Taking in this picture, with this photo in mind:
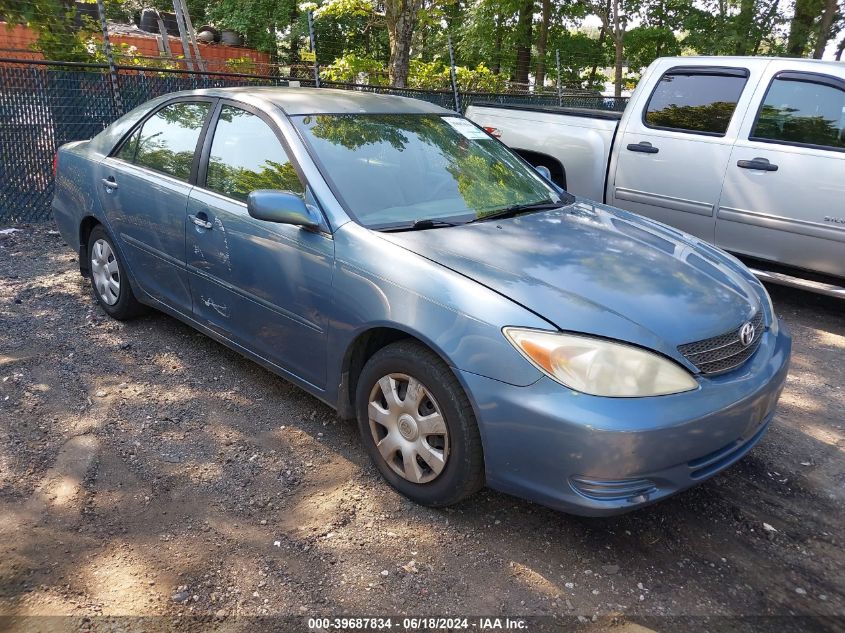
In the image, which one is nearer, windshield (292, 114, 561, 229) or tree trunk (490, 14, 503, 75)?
windshield (292, 114, 561, 229)

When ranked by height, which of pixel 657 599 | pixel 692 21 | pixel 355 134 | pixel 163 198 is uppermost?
pixel 692 21

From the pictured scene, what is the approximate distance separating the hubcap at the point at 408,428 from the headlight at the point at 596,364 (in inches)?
19.7

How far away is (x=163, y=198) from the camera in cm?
420

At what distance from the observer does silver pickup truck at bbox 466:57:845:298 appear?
17.8 feet

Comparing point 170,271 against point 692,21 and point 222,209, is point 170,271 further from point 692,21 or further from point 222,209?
point 692,21

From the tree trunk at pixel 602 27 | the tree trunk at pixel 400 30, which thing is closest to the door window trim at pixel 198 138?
the tree trunk at pixel 400 30

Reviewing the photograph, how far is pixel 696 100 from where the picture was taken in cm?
→ 618

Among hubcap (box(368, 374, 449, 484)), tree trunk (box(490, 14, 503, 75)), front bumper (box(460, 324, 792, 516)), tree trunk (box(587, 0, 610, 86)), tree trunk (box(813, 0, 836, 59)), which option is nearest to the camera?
front bumper (box(460, 324, 792, 516))

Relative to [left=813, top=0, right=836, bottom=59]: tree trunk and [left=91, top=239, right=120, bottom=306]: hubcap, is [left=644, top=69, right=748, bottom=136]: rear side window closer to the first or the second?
[left=91, top=239, right=120, bottom=306]: hubcap

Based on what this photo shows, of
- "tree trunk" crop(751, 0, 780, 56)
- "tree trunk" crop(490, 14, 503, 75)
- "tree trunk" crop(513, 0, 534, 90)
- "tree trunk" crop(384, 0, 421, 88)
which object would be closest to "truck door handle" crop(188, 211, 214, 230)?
"tree trunk" crop(384, 0, 421, 88)

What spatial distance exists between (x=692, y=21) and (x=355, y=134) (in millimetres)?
24976

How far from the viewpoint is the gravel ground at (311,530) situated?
Answer: 2.55 m

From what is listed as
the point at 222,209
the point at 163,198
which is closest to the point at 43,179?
the point at 163,198

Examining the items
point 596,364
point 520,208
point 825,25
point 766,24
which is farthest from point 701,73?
point 766,24
